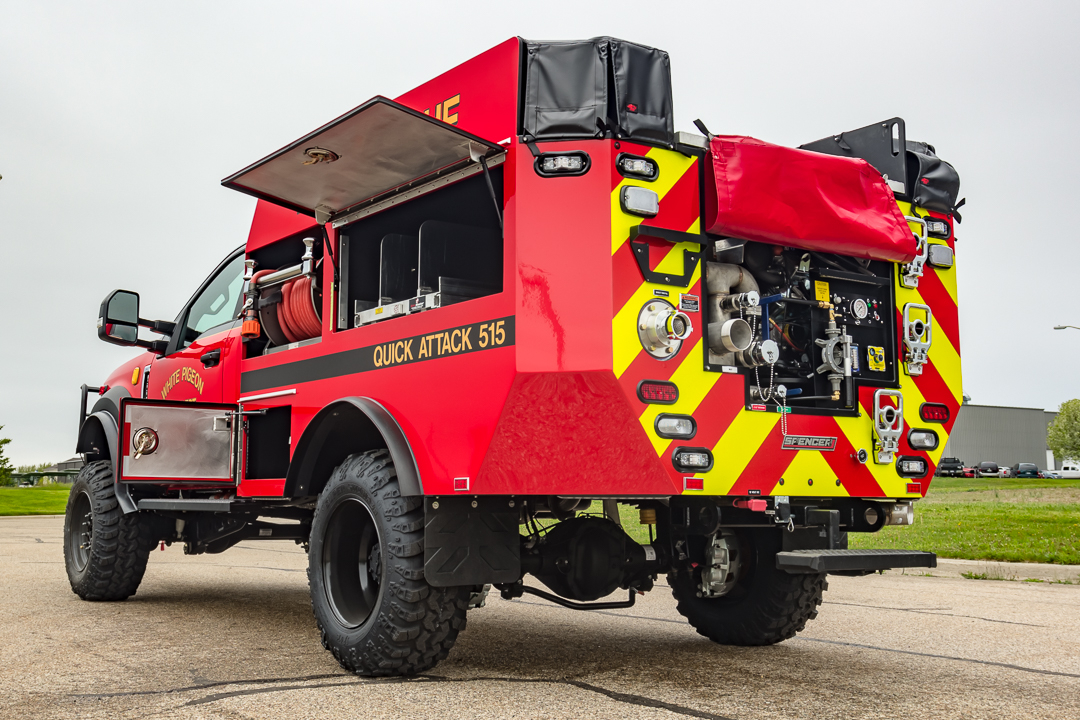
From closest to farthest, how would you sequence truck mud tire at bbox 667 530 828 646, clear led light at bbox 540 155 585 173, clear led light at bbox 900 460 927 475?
clear led light at bbox 540 155 585 173 → clear led light at bbox 900 460 927 475 → truck mud tire at bbox 667 530 828 646

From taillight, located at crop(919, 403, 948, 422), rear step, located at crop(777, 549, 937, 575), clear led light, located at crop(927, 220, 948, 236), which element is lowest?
rear step, located at crop(777, 549, 937, 575)

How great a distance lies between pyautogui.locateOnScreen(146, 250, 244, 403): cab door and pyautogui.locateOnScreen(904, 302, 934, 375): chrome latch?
174 inches

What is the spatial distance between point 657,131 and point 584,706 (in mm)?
2570

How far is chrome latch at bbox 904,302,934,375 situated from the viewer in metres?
5.08

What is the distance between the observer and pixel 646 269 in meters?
4.25

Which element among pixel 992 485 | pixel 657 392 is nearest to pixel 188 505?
pixel 657 392

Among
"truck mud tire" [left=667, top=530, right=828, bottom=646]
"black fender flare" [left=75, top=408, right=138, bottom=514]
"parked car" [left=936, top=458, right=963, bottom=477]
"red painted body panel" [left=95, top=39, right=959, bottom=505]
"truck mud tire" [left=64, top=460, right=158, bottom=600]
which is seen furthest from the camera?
"parked car" [left=936, top=458, right=963, bottom=477]

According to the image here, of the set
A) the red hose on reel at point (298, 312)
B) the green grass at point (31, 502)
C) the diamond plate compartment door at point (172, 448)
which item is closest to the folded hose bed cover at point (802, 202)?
the red hose on reel at point (298, 312)

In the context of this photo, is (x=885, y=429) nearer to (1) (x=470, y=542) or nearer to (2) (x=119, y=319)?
(1) (x=470, y=542)

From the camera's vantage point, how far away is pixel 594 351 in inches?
162

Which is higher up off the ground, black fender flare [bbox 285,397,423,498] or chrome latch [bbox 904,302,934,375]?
chrome latch [bbox 904,302,934,375]

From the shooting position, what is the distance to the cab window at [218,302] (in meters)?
7.39

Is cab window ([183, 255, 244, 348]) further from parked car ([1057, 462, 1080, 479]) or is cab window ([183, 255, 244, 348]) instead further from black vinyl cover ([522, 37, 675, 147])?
parked car ([1057, 462, 1080, 479])

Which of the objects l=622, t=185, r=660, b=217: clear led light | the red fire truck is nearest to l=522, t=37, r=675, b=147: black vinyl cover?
the red fire truck
